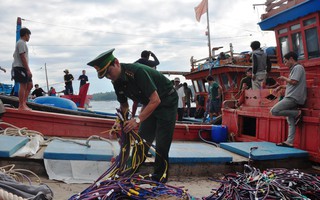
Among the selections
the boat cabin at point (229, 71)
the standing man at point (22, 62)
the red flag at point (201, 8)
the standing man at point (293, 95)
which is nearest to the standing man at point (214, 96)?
the boat cabin at point (229, 71)

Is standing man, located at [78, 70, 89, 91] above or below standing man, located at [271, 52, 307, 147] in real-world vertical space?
above

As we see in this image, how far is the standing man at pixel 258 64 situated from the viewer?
7.97 m

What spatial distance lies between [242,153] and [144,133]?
8.39 ft

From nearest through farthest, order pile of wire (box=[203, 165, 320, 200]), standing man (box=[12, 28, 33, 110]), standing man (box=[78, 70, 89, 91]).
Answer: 1. pile of wire (box=[203, 165, 320, 200])
2. standing man (box=[12, 28, 33, 110])
3. standing man (box=[78, 70, 89, 91])

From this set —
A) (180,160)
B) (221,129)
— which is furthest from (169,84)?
(221,129)

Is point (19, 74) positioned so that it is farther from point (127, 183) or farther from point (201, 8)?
point (201, 8)

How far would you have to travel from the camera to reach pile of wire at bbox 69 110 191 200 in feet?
9.31

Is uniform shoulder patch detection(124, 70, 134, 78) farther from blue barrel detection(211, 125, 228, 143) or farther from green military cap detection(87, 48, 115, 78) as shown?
blue barrel detection(211, 125, 228, 143)

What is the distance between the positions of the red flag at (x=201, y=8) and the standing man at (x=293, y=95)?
55.1ft

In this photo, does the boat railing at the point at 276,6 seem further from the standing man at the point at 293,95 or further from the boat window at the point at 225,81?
the boat window at the point at 225,81

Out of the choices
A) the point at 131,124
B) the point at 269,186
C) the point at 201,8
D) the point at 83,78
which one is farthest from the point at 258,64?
the point at 201,8

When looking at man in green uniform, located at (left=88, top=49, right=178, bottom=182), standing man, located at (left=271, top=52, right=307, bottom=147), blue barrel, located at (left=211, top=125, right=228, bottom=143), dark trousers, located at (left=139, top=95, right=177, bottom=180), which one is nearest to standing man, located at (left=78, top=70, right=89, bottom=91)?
blue barrel, located at (left=211, top=125, right=228, bottom=143)

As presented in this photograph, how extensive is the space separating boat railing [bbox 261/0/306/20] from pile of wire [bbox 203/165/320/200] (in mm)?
5463

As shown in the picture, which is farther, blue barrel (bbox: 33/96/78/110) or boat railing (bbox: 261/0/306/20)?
blue barrel (bbox: 33/96/78/110)
